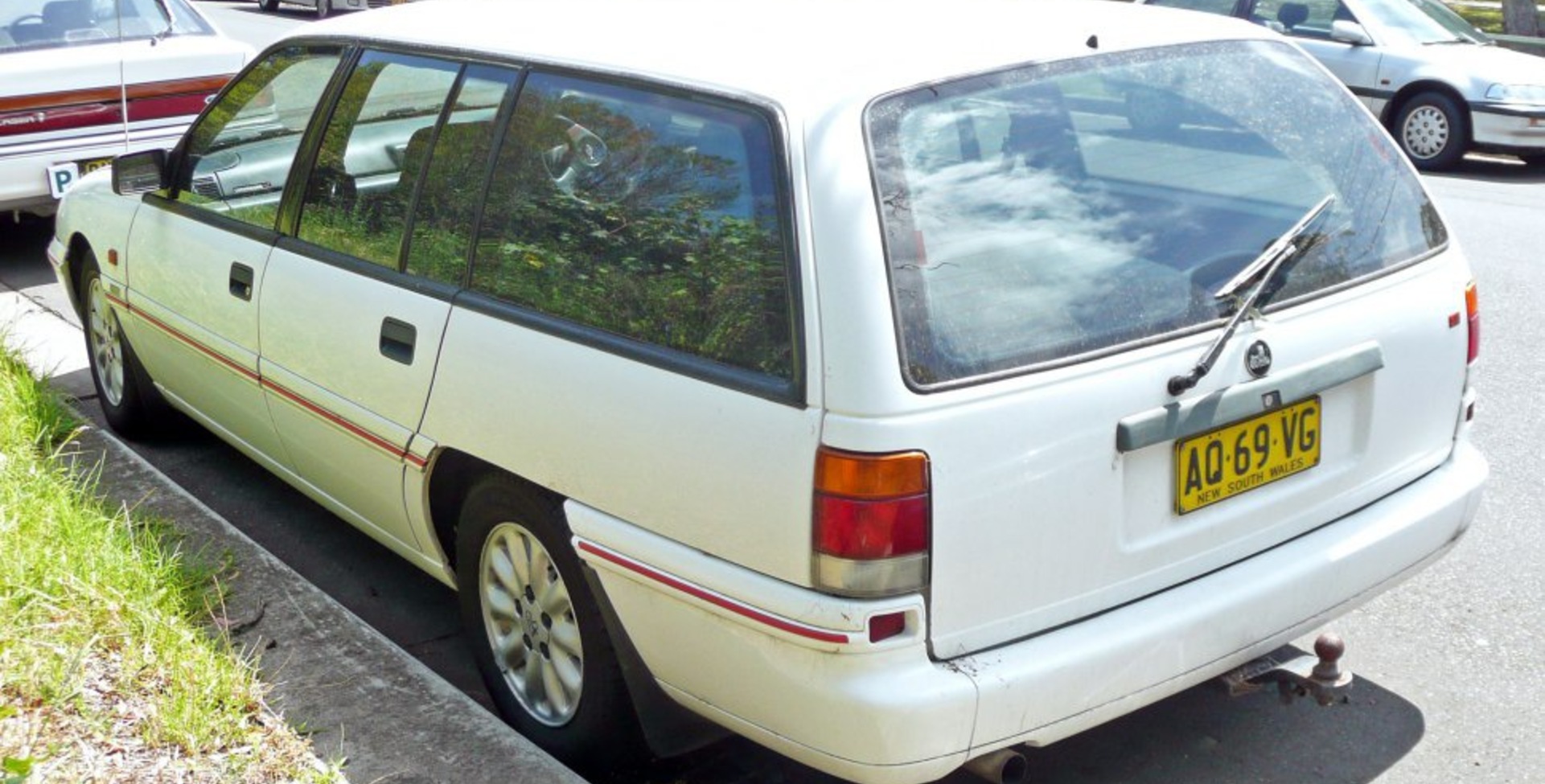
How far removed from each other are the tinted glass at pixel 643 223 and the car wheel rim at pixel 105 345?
278cm

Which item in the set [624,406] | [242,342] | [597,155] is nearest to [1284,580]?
[624,406]

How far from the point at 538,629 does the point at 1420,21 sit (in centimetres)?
1157

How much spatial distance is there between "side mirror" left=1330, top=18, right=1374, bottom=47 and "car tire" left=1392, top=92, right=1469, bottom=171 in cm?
56

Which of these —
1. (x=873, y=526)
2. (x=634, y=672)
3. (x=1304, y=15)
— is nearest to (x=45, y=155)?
(x=634, y=672)

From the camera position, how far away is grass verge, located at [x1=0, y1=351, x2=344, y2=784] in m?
3.51

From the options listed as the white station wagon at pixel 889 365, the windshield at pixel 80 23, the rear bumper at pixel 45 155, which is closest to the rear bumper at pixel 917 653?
the white station wagon at pixel 889 365

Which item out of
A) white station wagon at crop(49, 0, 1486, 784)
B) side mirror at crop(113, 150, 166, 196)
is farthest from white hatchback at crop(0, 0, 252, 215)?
white station wagon at crop(49, 0, 1486, 784)

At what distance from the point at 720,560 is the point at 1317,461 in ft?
4.20

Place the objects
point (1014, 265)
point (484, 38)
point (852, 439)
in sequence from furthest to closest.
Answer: point (484, 38), point (1014, 265), point (852, 439)

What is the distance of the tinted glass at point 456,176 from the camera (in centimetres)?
395

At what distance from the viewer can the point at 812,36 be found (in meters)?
3.57

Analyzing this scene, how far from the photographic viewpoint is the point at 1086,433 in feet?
10.2

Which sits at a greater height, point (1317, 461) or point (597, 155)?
point (597, 155)

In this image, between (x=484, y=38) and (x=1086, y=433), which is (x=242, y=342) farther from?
(x=1086, y=433)
